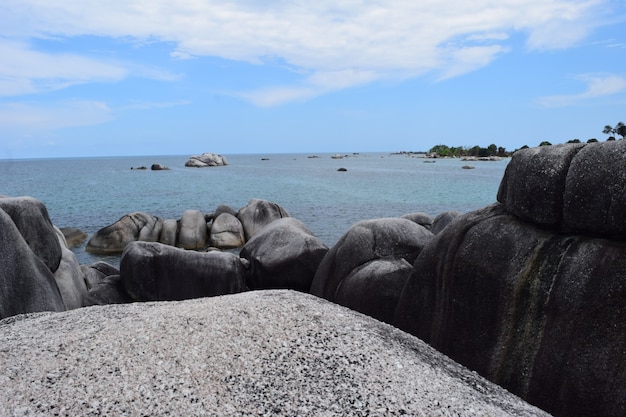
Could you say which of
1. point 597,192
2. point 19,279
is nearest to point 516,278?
point 597,192

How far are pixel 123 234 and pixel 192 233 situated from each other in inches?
120

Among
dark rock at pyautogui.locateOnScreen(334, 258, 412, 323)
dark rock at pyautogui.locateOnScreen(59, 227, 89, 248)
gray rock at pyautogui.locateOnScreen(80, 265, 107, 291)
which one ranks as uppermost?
dark rock at pyautogui.locateOnScreen(334, 258, 412, 323)

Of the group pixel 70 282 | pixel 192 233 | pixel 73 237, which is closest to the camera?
pixel 70 282

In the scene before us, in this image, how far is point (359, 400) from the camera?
4.84 metres

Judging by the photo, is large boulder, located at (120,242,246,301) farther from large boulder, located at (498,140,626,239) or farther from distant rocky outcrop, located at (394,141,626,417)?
large boulder, located at (498,140,626,239)

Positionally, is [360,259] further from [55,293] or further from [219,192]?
[219,192]

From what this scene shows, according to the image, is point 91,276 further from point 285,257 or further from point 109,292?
point 285,257

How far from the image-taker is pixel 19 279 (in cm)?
834

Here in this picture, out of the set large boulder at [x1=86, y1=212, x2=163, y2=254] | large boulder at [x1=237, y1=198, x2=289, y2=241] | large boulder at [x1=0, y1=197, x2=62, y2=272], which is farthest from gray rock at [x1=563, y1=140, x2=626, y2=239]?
large boulder at [x1=86, y1=212, x2=163, y2=254]

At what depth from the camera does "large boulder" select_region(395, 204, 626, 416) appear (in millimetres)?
5395

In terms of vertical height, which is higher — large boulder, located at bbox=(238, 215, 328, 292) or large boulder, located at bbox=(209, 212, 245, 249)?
large boulder, located at bbox=(238, 215, 328, 292)

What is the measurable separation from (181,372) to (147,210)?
32534 mm

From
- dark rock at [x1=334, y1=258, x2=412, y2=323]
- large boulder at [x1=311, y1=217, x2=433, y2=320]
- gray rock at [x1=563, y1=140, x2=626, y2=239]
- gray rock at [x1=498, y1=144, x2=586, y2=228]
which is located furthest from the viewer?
large boulder at [x1=311, y1=217, x2=433, y2=320]

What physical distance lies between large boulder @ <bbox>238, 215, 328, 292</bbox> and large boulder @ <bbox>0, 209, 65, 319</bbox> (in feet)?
17.9
